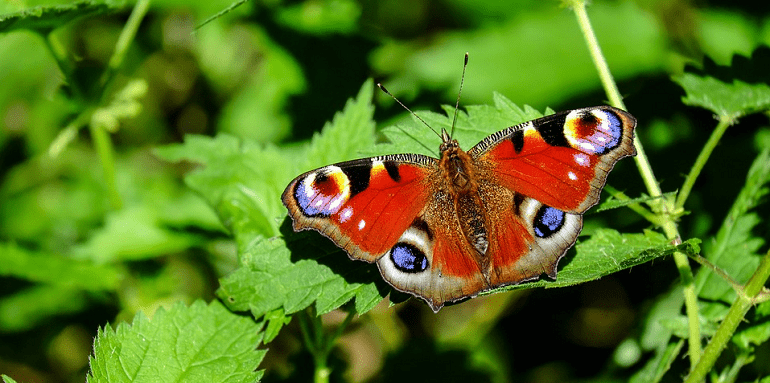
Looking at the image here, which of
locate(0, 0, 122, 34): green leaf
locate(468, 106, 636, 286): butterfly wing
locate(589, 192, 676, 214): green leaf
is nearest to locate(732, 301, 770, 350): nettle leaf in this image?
locate(589, 192, 676, 214): green leaf

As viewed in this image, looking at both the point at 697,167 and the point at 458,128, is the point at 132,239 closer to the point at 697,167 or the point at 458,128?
the point at 458,128

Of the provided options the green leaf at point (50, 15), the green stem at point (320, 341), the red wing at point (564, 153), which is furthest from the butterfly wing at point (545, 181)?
the green leaf at point (50, 15)

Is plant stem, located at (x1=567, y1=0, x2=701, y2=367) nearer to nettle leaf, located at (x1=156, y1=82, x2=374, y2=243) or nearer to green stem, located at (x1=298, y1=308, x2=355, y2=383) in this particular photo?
nettle leaf, located at (x1=156, y1=82, x2=374, y2=243)

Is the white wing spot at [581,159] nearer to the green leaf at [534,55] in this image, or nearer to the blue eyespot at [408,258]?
the blue eyespot at [408,258]

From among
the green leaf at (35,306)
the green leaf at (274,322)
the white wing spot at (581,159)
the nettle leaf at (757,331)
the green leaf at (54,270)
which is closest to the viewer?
the white wing spot at (581,159)

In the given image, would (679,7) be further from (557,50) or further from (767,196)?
(767,196)

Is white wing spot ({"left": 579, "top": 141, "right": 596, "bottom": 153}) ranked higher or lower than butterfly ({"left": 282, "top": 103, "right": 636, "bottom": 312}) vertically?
higher

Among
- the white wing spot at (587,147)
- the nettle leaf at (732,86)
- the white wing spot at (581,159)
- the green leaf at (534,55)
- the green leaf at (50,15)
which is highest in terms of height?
the green leaf at (50,15)
